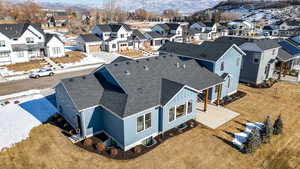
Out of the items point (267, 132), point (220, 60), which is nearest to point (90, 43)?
point (220, 60)

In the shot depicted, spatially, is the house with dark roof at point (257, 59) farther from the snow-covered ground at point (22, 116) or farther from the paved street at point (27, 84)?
the paved street at point (27, 84)

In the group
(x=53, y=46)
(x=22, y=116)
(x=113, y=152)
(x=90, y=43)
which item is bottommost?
(x=113, y=152)

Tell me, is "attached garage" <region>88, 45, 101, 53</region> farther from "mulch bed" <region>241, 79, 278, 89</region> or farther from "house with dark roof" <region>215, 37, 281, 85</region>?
"mulch bed" <region>241, 79, 278, 89</region>

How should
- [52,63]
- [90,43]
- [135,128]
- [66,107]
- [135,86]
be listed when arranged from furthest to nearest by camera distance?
[90,43]
[52,63]
[66,107]
[135,86]
[135,128]

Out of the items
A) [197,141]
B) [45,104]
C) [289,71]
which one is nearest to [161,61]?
[197,141]

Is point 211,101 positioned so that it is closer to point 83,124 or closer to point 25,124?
point 83,124

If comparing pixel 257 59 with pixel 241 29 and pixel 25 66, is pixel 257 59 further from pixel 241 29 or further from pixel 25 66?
pixel 241 29
